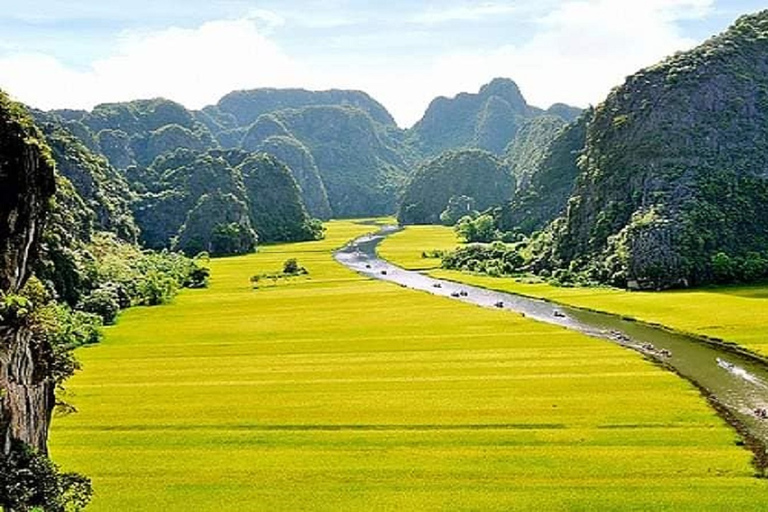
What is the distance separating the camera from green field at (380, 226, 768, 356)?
5675 cm

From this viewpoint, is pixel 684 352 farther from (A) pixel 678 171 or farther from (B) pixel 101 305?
(A) pixel 678 171

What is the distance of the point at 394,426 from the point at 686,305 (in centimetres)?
4325

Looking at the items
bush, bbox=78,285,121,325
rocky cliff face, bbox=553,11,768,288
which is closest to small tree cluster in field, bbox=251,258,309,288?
bush, bbox=78,285,121,325

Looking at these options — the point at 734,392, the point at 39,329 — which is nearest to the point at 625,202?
the point at 734,392

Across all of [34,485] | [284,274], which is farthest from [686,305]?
[34,485]

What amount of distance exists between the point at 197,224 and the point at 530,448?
5088 inches

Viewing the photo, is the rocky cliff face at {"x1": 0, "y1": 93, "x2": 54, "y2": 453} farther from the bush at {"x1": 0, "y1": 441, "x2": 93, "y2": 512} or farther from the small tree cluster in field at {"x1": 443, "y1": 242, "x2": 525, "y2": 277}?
the small tree cluster in field at {"x1": 443, "y1": 242, "x2": 525, "y2": 277}

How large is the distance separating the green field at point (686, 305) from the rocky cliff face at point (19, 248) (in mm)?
42617

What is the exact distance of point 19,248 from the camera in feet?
78.1

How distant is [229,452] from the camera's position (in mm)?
32938

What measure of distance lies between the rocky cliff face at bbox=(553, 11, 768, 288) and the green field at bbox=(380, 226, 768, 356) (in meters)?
7.68

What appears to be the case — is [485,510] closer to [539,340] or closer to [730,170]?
[539,340]

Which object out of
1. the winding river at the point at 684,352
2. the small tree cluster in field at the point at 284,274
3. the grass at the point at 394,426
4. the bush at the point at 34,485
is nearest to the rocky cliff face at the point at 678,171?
the winding river at the point at 684,352

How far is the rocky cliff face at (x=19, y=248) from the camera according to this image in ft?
73.5
